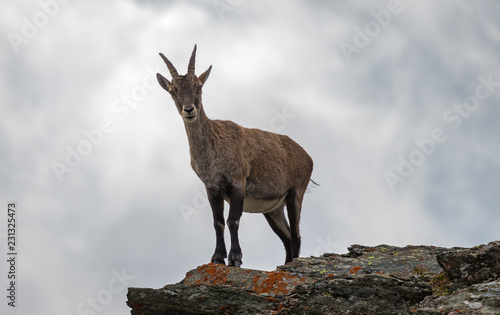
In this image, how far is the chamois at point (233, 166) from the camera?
11.3m

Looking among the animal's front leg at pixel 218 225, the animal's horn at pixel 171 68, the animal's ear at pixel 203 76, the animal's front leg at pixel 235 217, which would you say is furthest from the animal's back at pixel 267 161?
the animal's horn at pixel 171 68

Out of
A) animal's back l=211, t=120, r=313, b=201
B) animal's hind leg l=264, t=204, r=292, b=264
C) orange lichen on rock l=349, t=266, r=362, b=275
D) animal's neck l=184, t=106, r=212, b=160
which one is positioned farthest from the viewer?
animal's hind leg l=264, t=204, r=292, b=264

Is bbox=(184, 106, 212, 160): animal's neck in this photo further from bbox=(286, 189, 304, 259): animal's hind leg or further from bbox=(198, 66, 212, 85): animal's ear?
bbox=(286, 189, 304, 259): animal's hind leg

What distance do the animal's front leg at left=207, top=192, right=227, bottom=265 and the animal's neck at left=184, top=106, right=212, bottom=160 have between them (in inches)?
34.5

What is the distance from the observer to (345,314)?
5.71 meters

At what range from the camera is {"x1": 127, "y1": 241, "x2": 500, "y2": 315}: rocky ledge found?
5.49 m

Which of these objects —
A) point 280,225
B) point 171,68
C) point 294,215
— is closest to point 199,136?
point 171,68

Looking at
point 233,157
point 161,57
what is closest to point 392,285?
point 233,157

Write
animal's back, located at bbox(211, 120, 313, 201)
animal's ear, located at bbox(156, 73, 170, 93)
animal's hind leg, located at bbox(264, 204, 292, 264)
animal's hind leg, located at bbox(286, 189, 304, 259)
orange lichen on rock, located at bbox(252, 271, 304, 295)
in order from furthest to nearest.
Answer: animal's hind leg, located at bbox(264, 204, 292, 264) < animal's hind leg, located at bbox(286, 189, 304, 259) < animal's back, located at bbox(211, 120, 313, 201) < animal's ear, located at bbox(156, 73, 170, 93) < orange lichen on rock, located at bbox(252, 271, 304, 295)

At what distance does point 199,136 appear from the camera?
37.9 feet

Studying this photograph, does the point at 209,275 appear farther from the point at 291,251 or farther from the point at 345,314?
the point at 291,251

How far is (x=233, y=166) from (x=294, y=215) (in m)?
2.77

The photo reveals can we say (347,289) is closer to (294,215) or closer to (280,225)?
(294,215)

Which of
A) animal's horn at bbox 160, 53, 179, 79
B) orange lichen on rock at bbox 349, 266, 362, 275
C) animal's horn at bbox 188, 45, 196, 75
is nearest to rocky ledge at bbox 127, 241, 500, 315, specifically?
orange lichen on rock at bbox 349, 266, 362, 275
